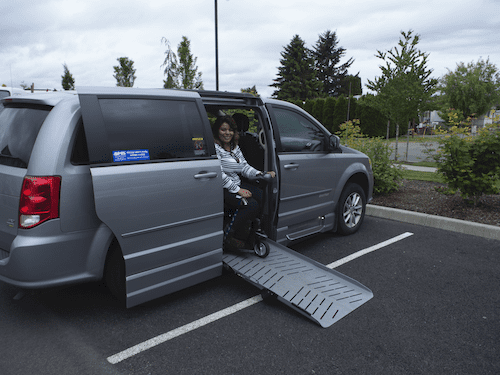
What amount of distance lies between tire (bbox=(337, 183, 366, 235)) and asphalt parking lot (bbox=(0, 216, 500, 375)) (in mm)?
1215

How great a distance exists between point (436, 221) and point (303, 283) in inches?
131

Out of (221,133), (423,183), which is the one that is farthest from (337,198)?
(423,183)

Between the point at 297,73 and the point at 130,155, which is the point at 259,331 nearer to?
the point at 130,155

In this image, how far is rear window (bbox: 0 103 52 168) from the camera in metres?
2.76

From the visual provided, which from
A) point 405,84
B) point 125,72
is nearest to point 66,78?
point 125,72

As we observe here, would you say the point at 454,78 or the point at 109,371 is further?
the point at 454,78

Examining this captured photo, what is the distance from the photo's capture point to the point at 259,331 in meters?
3.01

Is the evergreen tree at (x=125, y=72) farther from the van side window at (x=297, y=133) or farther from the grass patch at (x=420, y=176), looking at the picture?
the van side window at (x=297, y=133)

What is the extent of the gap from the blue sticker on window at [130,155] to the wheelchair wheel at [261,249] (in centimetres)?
164

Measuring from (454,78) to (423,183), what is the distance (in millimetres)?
26081

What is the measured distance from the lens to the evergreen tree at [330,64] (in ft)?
191

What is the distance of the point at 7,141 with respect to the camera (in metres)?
2.94

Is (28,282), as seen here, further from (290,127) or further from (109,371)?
(290,127)

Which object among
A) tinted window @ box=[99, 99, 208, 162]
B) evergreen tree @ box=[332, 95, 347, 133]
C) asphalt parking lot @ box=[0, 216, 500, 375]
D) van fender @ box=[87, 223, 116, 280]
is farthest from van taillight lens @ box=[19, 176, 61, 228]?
evergreen tree @ box=[332, 95, 347, 133]
